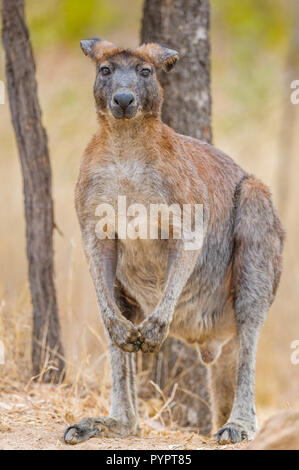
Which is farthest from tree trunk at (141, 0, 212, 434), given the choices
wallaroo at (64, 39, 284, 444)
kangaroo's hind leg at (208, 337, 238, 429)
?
wallaroo at (64, 39, 284, 444)

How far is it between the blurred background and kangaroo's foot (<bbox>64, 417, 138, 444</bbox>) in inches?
48.6

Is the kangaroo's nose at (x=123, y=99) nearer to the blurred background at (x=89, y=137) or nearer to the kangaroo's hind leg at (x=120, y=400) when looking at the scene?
the kangaroo's hind leg at (x=120, y=400)

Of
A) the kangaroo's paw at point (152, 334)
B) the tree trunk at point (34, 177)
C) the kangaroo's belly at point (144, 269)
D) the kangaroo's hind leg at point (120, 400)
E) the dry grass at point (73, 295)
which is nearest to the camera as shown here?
the kangaroo's paw at point (152, 334)

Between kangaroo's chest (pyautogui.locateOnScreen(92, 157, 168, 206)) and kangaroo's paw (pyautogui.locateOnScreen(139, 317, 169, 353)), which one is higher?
kangaroo's chest (pyautogui.locateOnScreen(92, 157, 168, 206))

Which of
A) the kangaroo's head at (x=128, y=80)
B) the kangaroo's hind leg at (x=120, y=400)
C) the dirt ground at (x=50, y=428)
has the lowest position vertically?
the dirt ground at (x=50, y=428)

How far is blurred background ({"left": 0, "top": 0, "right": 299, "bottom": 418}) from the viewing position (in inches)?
276

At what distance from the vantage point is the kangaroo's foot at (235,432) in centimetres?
435

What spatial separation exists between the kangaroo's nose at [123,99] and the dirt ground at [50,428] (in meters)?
1.88

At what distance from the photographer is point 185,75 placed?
245 inches

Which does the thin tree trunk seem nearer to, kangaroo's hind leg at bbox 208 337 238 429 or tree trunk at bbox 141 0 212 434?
tree trunk at bbox 141 0 212 434

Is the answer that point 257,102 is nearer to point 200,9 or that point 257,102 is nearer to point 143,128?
point 200,9

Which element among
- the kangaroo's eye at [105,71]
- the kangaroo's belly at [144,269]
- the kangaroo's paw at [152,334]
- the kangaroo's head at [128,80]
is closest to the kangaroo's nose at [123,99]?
the kangaroo's head at [128,80]
